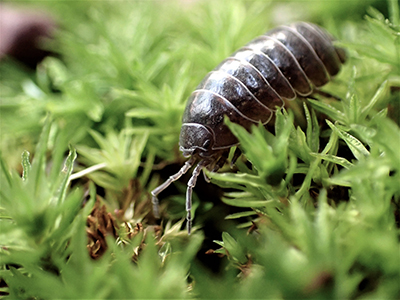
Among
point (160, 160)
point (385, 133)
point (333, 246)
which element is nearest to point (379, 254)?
point (333, 246)

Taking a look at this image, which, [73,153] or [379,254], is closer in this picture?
[379,254]

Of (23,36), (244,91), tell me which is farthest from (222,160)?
(23,36)

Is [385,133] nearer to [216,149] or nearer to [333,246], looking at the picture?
[333,246]

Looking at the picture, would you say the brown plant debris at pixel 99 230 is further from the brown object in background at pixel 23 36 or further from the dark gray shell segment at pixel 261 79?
the brown object in background at pixel 23 36

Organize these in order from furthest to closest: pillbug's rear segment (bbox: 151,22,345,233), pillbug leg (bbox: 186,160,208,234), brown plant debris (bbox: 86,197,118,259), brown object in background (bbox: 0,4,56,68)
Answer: brown object in background (bbox: 0,4,56,68), pillbug's rear segment (bbox: 151,22,345,233), pillbug leg (bbox: 186,160,208,234), brown plant debris (bbox: 86,197,118,259)

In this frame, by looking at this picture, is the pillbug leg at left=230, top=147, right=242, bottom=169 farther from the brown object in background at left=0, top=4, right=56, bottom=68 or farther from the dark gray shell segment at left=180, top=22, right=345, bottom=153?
the brown object in background at left=0, top=4, right=56, bottom=68

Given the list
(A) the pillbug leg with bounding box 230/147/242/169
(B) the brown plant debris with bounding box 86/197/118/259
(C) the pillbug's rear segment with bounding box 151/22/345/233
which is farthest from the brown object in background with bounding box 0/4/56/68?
(A) the pillbug leg with bounding box 230/147/242/169

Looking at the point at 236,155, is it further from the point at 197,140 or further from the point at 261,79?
the point at 261,79
